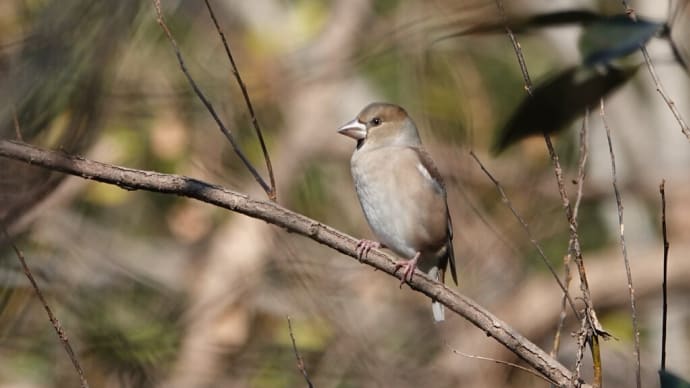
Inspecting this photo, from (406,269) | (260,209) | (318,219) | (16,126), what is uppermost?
(318,219)

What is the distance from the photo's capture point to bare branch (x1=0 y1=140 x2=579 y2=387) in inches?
110

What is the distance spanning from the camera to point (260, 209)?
9.75ft

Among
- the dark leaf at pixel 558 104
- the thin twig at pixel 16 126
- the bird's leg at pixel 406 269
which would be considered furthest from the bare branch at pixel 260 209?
the dark leaf at pixel 558 104

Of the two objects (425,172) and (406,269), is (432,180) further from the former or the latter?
(406,269)

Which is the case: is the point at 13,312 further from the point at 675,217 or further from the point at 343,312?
the point at 675,217

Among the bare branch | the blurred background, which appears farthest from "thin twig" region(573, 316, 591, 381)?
the blurred background

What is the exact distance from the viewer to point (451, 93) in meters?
8.09

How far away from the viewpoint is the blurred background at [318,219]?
5.57 m

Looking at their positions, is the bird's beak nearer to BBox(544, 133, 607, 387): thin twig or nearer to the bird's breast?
the bird's breast

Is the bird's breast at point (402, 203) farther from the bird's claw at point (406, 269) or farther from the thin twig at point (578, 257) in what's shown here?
the thin twig at point (578, 257)

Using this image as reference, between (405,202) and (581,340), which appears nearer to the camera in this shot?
(581,340)

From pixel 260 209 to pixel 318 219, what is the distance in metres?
3.37

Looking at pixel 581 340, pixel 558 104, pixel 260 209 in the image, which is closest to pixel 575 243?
pixel 581 340

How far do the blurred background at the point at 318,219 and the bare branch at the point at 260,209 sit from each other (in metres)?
0.58
